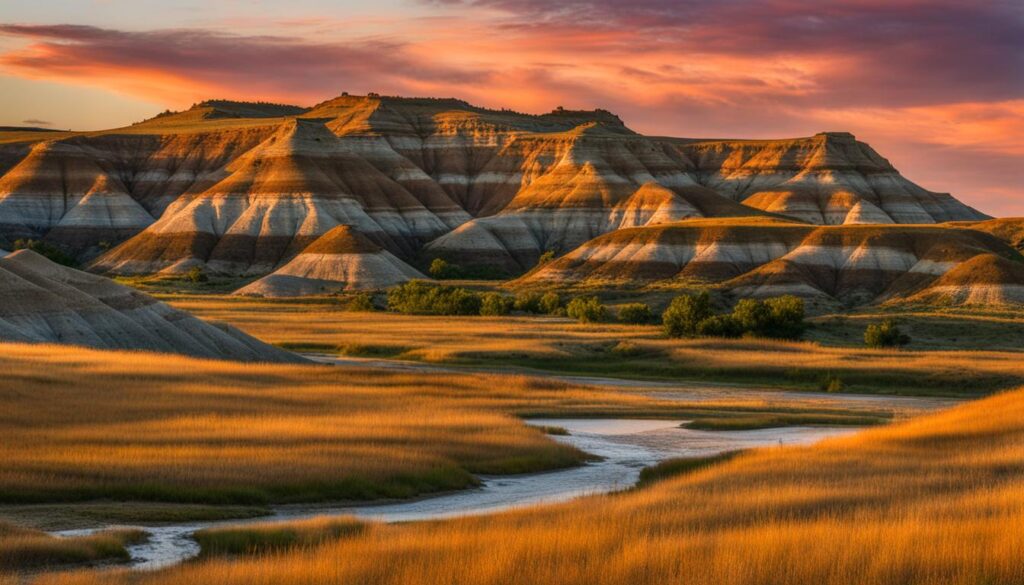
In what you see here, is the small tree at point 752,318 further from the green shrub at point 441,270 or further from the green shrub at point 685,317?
the green shrub at point 441,270

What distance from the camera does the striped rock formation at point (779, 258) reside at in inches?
5566

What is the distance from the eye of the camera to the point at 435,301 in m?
122

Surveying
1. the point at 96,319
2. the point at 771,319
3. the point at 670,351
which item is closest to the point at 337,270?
the point at 771,319

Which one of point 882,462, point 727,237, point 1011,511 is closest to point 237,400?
point 882,462

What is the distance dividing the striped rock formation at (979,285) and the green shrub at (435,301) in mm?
41176

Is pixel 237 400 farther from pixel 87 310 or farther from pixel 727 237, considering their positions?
pixel 727 237

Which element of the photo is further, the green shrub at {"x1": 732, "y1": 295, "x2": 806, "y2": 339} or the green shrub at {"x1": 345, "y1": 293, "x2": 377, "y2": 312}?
the green shrub at {"x1": 345, "y1": 293, "x2": 377, "y2": 312}

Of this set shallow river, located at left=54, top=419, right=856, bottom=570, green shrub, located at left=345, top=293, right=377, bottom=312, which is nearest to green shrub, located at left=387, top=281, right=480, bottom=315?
green shrub, located at left=345, top=293, right=377, bottom=312

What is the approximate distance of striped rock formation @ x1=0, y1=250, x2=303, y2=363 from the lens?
203ft

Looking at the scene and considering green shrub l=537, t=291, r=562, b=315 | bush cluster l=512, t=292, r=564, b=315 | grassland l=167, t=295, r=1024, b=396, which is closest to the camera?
grassland l=167, t=295, r=1024, b=396

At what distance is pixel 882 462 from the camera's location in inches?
1227

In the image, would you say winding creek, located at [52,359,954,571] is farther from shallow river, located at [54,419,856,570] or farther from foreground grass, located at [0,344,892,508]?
foreground grass, located at [0,344,892,508]

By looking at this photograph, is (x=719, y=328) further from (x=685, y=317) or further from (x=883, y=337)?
(x=883, y=337)

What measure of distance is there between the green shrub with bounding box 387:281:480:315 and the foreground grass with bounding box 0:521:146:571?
97.9 m
